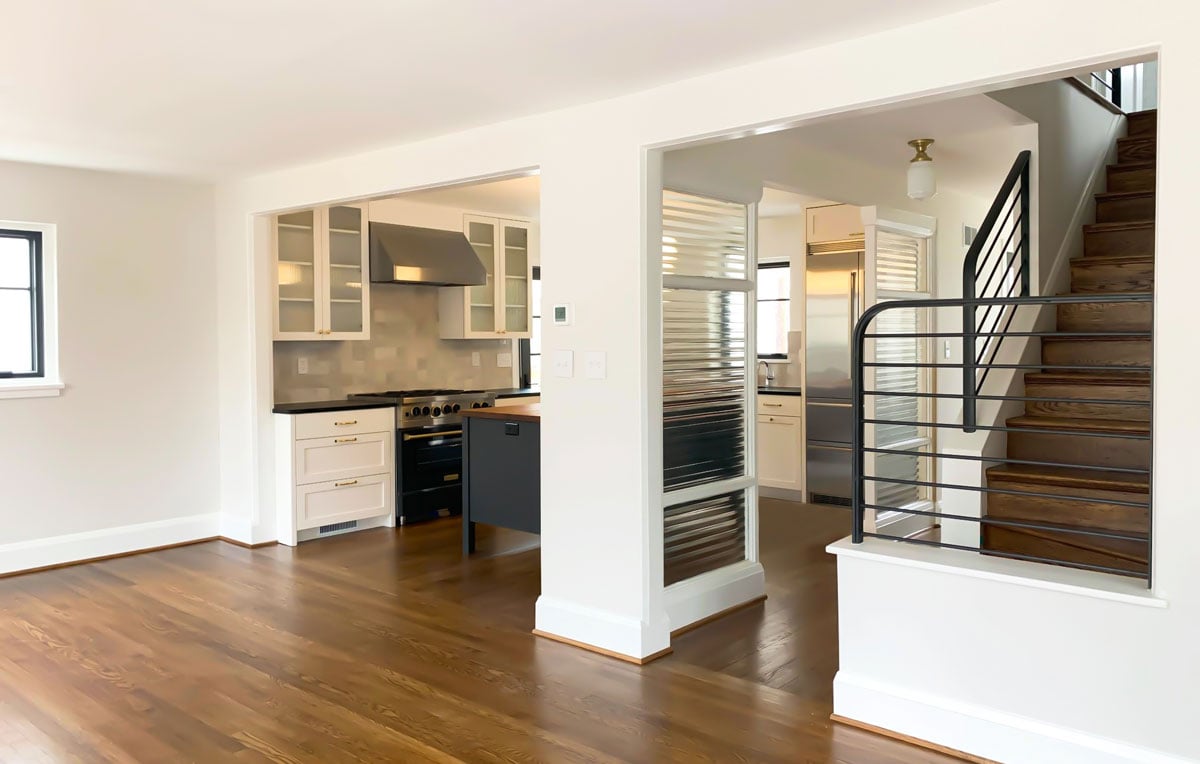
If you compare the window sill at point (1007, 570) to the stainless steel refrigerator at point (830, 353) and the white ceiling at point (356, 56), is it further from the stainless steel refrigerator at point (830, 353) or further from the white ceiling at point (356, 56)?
the stainless steel refrigerator at point (830, 353)

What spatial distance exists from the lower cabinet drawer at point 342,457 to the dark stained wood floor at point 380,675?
81cm

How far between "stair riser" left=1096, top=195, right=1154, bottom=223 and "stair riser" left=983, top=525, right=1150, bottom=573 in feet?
7.33

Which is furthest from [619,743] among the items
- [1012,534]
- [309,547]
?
[309,547]

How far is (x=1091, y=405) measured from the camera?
154 inches

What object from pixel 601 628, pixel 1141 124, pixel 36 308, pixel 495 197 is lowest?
pixel 601 628

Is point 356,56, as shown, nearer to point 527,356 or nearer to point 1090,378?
point 1090,378

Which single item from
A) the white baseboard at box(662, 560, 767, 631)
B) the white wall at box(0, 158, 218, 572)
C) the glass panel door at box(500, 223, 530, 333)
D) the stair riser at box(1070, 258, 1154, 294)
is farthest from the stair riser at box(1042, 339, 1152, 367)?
the white wall at box(0, 158, 218, 572)

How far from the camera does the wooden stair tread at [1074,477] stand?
3348 millimetres

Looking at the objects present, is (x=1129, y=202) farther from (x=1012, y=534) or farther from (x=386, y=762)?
(x=386, y=762)

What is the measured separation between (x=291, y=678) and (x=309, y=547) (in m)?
2.42

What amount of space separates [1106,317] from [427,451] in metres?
4.43

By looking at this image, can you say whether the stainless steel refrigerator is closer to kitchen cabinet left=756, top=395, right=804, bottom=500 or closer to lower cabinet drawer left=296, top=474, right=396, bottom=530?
kitchen cabinet left=756, top=395, right=804, bottom=500

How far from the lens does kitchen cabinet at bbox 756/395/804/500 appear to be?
747 cm

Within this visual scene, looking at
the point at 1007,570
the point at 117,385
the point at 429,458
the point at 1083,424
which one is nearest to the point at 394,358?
the point at 429,458
